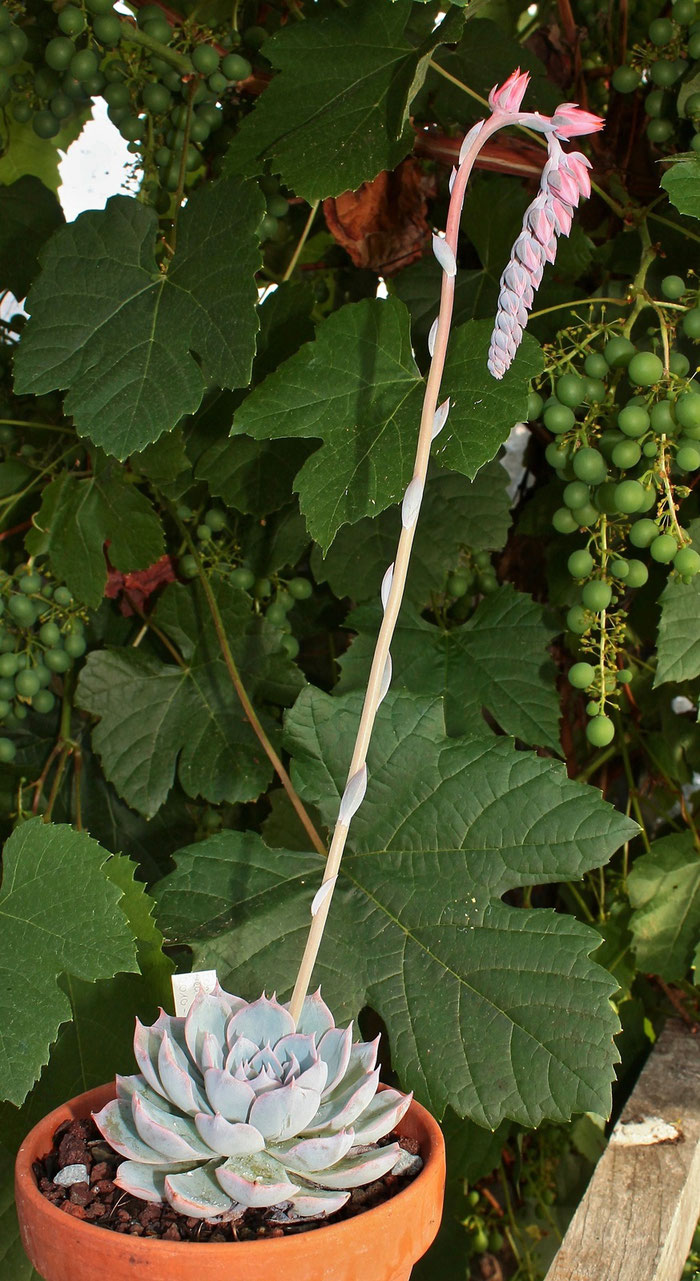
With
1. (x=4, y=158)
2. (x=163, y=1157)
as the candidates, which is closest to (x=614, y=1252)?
(x=163, y=1157)

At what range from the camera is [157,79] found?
1179 mm

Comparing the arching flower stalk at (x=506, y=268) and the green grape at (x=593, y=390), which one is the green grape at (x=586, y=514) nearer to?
the green grape at (x=593, y=390)

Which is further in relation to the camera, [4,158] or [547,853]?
[4,158]

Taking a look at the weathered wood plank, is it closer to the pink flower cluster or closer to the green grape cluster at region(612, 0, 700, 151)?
the pink flower cluster

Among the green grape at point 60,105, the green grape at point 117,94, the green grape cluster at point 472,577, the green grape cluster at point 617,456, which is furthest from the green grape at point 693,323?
the green grape at point 60,105

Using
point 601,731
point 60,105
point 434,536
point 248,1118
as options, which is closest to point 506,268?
point 248,1118

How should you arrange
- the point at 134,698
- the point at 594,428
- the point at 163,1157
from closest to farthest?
the point at 163,1157
the point at 594,428
the point at 134,698

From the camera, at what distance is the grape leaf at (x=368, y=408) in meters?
0.89

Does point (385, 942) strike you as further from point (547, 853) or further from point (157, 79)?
point (157, 79)

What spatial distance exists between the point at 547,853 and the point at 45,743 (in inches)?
32.9

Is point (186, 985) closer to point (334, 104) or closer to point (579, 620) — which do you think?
point (579, 620)

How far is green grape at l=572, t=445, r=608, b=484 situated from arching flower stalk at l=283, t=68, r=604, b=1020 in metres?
0.46

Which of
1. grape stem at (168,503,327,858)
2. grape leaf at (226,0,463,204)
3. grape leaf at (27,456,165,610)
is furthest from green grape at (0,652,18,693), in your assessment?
grape leaf at (226,0,463,204)

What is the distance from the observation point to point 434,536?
123cm
